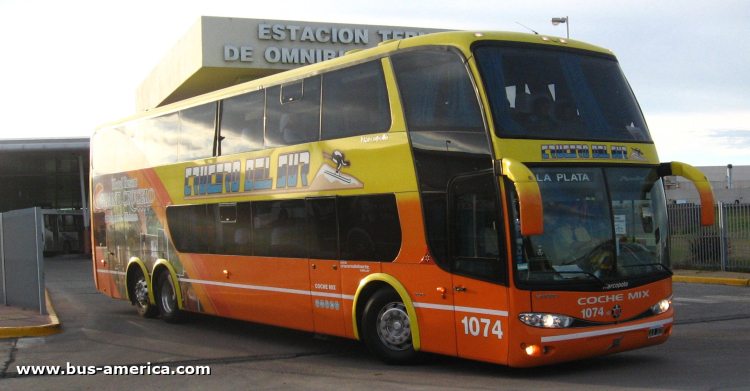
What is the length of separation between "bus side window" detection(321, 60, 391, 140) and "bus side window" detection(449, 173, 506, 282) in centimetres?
151

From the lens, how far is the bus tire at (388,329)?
9.38m

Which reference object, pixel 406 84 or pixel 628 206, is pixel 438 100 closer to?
pixel 406 84

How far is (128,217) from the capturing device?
15.9 meters

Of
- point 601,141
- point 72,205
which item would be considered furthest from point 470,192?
point 72,205

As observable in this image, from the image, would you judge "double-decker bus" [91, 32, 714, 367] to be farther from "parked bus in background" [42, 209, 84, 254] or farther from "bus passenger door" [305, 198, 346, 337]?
"parked bus in background" [42, 209, 84, 254]

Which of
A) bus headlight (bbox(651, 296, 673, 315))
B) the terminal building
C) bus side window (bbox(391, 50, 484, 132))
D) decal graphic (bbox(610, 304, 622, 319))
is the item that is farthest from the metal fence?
bus side window (bbox(391, 50, 484, 132))

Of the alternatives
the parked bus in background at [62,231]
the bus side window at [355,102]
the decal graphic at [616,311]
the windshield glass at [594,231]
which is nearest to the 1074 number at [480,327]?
the windshield glass at [594,231]

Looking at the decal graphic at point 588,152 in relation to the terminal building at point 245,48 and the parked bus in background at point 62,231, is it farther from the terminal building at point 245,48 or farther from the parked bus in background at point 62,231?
the parked bus in background at point 62,231

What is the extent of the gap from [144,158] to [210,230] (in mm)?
3058

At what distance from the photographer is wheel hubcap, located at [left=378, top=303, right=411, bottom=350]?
9367mm

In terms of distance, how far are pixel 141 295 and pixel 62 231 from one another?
35181 millimetres

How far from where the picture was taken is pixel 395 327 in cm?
946

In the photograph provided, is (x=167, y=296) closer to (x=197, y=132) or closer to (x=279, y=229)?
(x=197, y=132)

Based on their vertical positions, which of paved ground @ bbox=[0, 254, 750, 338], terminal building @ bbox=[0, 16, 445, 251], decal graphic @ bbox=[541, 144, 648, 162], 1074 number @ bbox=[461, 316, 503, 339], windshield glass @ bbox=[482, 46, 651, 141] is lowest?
paved ground @ bbox=[0, 254, 750, 338]
